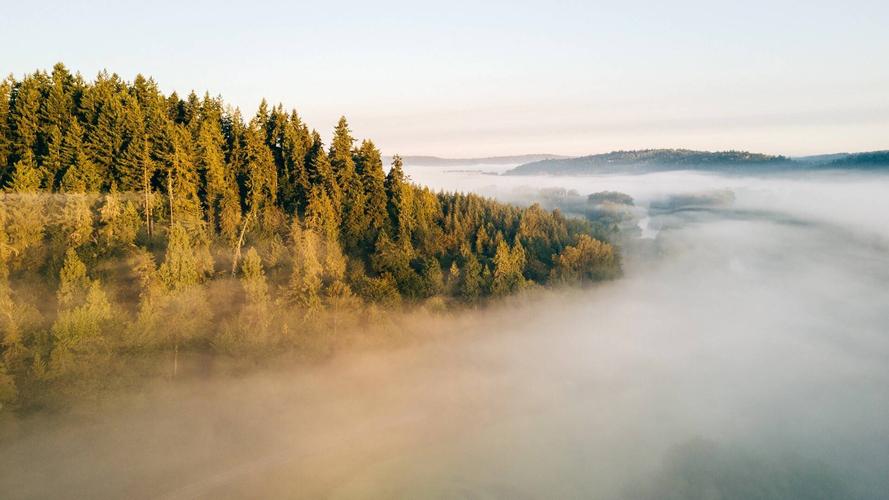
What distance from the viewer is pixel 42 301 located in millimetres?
51875

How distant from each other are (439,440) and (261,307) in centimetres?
3453

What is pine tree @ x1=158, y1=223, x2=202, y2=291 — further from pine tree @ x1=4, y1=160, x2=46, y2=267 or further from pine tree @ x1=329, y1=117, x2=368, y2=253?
pine tree @ x1=329, y1=117, x2=368, y2=253

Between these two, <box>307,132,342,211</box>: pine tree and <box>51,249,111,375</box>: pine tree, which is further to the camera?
<box>307,132,342,211</box>: pine tree

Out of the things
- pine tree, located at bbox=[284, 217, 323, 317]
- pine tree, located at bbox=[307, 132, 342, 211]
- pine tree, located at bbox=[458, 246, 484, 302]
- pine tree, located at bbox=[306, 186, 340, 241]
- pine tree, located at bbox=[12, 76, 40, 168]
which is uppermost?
pine tree, located at bbox=[12, 76, 40, 168]

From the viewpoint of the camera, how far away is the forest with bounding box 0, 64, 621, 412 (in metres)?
52.0

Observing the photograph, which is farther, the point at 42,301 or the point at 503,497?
the point at 503,497

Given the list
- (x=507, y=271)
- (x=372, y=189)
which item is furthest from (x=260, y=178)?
(x=507, y=271)

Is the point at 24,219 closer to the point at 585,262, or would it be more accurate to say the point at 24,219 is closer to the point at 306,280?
the point at 306,280

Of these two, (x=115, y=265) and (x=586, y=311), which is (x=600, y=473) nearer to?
(x=586, y=311)

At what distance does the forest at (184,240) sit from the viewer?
5197 cm

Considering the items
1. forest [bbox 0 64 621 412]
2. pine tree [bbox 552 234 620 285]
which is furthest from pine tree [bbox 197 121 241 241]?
pine tree [bbox 552 234 620 285]

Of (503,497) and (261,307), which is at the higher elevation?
A: (261,307)

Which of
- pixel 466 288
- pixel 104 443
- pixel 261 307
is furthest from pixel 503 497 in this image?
pixel 104 443

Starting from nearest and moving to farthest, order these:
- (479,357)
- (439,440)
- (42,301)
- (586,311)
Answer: (42,301)
(439,440)
(479,357)
(586,311)
